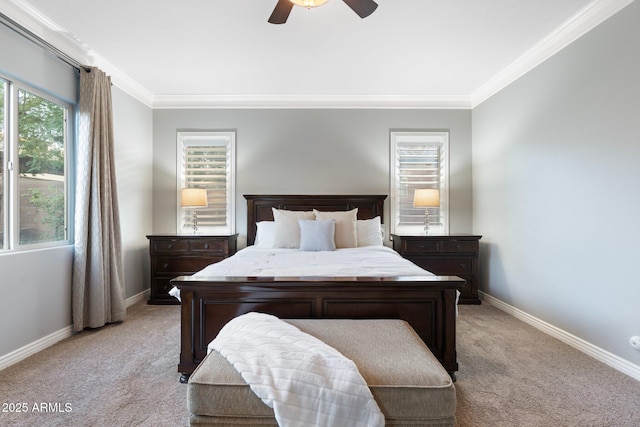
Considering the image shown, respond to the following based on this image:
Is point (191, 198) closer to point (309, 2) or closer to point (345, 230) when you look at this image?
point (345, 230)

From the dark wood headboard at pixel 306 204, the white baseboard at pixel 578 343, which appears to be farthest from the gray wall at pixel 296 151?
the white baseboard at pixel 578 343

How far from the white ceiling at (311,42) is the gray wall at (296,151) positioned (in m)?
0.32

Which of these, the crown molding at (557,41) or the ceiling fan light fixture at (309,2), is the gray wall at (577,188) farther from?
the ceiling fan light fixture at (309,2)

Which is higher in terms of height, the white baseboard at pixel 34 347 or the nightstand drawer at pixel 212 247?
the nightstand drawer at pixel 212 247

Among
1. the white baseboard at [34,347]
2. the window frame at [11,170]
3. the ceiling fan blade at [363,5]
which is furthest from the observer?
the window frame at [11,170]

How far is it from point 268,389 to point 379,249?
229 centimetres

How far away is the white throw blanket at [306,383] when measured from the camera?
1172 millimetres

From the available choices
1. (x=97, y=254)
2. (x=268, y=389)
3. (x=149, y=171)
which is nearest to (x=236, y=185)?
(x=149, y=171)

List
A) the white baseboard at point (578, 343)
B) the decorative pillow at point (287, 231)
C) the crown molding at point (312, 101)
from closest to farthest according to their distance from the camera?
the white baseboard at point (578, 343), the decorative pillow at point (287, 231), the crown molding at point (312, 101)

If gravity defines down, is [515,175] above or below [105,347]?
above

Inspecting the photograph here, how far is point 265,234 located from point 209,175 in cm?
138

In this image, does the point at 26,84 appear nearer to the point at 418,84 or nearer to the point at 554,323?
the point at 418,84

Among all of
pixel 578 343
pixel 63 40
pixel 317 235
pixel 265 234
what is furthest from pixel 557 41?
pixel 63 40

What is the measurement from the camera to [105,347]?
2.51 metres
